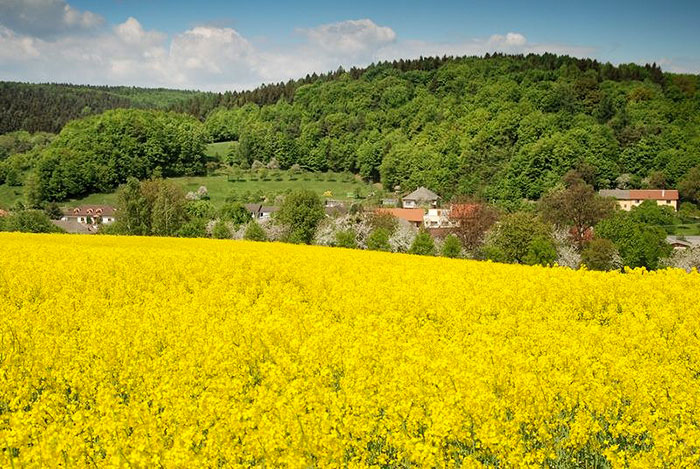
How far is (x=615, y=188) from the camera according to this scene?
101 metres

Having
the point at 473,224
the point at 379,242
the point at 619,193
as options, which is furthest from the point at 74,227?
the point at 619,193

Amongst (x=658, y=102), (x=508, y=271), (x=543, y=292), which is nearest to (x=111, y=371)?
(x=543, y=292)

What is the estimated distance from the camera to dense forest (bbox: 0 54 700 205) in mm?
100812

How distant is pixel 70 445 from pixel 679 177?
10999 centimetres

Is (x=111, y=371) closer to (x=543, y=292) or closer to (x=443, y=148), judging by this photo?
(x=543, y=292)

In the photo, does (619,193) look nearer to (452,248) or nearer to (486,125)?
(486,125)

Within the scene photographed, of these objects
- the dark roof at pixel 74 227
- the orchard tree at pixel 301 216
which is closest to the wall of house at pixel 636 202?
the orchard tree at pixel 301 216

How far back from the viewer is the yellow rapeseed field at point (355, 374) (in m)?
5.32

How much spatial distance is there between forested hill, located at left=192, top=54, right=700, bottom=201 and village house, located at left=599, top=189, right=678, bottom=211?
5558mm

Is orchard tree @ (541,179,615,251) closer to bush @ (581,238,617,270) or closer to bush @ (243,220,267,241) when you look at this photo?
bush @ (581,238,617,270)

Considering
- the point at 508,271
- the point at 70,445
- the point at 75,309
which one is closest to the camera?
the point at 70,445

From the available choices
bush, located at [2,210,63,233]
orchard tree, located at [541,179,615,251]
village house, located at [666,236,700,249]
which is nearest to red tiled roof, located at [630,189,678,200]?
village house, located at [666,236,700,249]

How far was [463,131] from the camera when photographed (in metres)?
118

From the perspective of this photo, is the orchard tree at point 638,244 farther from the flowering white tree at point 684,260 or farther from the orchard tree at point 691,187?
the orchard tree at point 691,187
